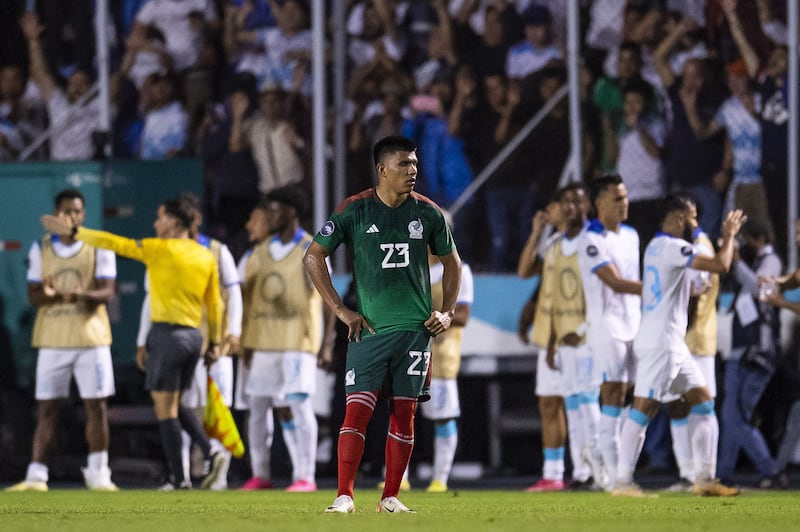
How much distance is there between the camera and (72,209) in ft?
40.8

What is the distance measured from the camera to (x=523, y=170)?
1448cm

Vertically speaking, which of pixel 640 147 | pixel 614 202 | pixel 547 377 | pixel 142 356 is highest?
pixel 640 147

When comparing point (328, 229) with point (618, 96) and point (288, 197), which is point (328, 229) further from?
point (618, 96)

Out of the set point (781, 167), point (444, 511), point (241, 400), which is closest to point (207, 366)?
point (241, 400)

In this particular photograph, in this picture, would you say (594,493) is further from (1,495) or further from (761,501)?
(1,495)

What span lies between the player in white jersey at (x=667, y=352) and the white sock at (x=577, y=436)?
167 centimetres

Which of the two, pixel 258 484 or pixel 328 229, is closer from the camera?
pixel 328 229

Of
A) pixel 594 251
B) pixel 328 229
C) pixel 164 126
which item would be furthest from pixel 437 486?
pixel 164 126

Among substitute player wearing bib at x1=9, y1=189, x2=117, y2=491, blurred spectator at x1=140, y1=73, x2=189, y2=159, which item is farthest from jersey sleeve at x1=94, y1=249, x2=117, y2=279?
blurred spectator at x1=140, y1=73, x2=189, y2=159

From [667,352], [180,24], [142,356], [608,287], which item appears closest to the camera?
[667,352]

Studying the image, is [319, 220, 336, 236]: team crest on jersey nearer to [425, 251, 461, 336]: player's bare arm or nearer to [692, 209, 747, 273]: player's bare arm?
[425, 251, 461, 336]: player's bare arm

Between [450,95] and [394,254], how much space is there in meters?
7.07

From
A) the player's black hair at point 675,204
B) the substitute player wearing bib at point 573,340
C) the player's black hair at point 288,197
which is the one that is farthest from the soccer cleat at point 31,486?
the player's black hair at point 675,204

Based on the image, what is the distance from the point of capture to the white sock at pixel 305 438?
1244 centimetres
